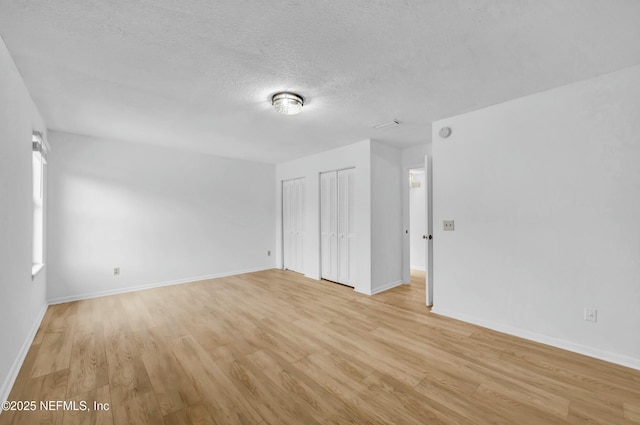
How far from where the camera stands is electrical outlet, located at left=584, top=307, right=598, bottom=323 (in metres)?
2.31

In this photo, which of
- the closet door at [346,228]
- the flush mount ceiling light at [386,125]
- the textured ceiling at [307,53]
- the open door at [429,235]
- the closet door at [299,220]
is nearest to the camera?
the textured ceiling at [307,53]

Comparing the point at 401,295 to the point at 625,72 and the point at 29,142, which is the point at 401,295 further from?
the point at 29,142

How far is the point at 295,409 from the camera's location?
1701 mm

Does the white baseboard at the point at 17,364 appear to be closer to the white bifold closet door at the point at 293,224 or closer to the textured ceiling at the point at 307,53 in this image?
the textured ceiling at the point at 307,53

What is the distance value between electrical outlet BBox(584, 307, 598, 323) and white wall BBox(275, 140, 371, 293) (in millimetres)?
2457

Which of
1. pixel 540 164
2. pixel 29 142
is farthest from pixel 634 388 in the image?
pixel 29 142

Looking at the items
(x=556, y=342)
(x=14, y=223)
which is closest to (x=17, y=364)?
(x=14, y=223)

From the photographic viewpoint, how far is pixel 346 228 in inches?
185

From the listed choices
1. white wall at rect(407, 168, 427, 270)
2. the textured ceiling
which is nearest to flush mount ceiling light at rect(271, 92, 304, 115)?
the textured ceiling

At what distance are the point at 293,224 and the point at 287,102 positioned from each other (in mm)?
3572

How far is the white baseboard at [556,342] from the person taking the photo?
7.11 ft

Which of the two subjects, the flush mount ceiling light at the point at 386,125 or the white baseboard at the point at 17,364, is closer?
the white baseboard at the point at 17,364

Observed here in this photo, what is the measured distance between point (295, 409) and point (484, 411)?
1235 mm

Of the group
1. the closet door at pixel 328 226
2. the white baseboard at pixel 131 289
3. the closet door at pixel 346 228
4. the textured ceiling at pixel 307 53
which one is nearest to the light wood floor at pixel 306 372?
the white baseboard at pixel 131 289
